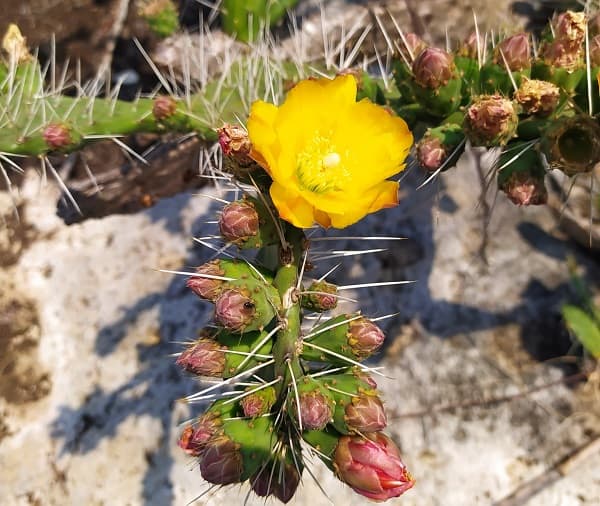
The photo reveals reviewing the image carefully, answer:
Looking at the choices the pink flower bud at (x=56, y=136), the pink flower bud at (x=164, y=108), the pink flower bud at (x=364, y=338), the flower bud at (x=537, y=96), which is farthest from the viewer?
the pink flower bud at (x=164, y=108)

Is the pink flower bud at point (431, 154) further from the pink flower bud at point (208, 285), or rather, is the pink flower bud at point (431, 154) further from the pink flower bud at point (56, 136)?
the pink flower bud at point (56, 136)

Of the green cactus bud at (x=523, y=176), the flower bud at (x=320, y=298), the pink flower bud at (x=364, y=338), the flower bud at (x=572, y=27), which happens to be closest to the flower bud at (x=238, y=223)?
the flower bud at (x=320, y=298)

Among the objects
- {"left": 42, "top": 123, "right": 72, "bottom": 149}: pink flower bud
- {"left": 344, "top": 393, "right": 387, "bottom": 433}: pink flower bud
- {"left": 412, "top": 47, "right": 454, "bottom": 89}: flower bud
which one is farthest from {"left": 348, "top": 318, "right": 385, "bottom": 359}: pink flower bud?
{"left": 42, "top": 123, "right": 72, "bottom": 149}: pink flower bud

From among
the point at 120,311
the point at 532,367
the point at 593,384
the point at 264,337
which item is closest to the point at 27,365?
the point at 120,311

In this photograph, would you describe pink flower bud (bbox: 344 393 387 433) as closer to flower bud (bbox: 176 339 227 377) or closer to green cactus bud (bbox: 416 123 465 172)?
flower bud (bbox: 176 339 227 377)

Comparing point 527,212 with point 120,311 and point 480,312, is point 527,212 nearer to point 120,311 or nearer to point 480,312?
point 480,312

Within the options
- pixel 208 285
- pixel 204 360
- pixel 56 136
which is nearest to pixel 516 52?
pixel 208 285
